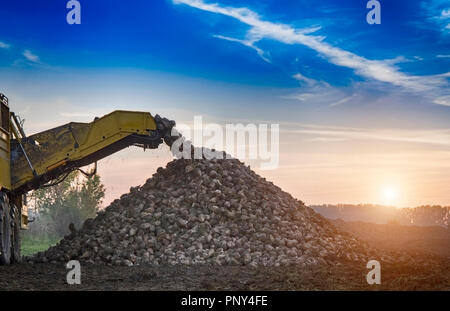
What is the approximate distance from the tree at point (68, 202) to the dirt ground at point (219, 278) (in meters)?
22.1

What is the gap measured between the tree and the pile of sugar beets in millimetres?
19085

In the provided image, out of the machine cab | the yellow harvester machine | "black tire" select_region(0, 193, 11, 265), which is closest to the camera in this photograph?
"black tire" select_region(0, 193, 11, 265)

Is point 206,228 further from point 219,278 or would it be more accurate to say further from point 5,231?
point 5,231

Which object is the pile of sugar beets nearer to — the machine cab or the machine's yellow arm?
the machine's yellow arm

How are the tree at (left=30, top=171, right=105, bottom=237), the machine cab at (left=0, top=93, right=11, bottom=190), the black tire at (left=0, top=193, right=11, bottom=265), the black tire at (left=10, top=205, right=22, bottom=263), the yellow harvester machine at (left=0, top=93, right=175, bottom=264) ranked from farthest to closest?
the tree at (left=30, top=171, right=105, bottom=237) < the yellow harvester machine at (left=0, top=93, right=175, bottom=264) < the black tire at (left=10, top=205, right=22, bottom=263) < the machine cab at (left=0, top=93, right=11, bottom=190) < the black tire at (left=0, top=193, right=11, bottom=265)

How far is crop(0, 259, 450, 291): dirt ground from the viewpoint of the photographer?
10922 millimetres

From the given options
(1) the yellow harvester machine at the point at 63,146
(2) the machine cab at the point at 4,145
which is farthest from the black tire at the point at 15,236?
(2) the machine cab at the point at 4,145

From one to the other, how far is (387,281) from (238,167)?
338 inches

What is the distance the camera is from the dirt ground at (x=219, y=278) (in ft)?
35.8

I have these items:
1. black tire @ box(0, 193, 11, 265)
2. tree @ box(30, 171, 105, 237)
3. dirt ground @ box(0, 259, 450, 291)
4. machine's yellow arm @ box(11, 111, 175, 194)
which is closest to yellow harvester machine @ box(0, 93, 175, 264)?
machine's yellow arm @ box(11, 111, 175, 194)

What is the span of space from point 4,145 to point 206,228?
597 centimetres

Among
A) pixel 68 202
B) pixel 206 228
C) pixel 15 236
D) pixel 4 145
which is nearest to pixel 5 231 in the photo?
pixel 15 236

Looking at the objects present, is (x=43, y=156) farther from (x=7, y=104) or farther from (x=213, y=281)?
(x=213, y=281)
